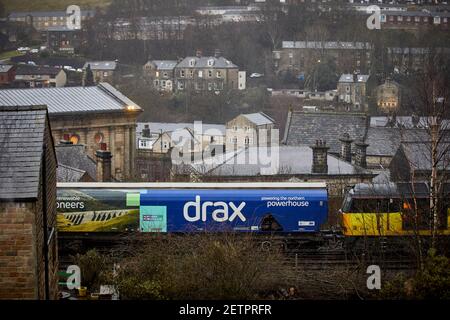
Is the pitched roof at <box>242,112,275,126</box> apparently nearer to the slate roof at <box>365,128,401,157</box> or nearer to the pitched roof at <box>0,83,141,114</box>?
the pitched roof at <box>0,83,141,114</box>

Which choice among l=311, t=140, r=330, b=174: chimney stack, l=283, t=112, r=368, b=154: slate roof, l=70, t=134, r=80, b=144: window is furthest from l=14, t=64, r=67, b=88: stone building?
l=311, t=140, r=330, b=174: chimney stack

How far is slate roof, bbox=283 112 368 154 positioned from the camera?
29.1 metres

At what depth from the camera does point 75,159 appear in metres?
22.6

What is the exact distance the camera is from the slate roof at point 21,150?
8.15 m

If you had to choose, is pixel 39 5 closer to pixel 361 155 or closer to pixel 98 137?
pixel 98 137

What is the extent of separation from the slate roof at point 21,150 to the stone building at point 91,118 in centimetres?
2048

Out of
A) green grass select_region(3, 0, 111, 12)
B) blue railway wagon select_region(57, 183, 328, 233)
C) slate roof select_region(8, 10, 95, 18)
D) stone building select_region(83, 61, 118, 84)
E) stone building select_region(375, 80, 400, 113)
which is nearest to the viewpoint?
blue railway wagon select_region(57, 183, 328, 233)

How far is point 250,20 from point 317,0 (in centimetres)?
662

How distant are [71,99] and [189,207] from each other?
17206 millimetres

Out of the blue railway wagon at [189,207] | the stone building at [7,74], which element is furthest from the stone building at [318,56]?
the blue railway wagon at [189,207]

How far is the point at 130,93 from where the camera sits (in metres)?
52.2

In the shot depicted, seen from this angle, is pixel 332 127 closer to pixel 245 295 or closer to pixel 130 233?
pixel 130 233

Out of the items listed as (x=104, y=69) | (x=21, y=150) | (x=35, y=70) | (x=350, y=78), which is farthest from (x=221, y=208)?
(x=104, y=69)

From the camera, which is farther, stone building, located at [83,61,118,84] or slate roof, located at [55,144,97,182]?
stone building, located at [83,61,118,84]
